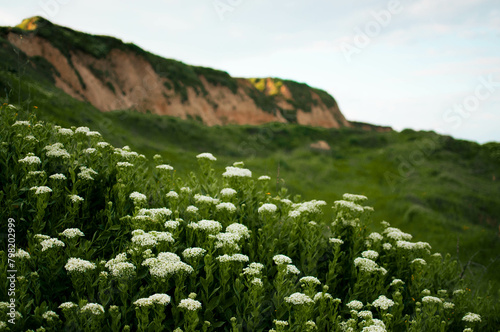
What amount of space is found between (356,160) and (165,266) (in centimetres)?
3657

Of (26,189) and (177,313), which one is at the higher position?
(26,189)

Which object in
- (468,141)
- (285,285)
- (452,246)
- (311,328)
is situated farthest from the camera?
(468,141)

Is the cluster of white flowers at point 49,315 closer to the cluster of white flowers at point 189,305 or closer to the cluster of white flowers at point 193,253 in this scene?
the cluster of white flowers at point 189,305

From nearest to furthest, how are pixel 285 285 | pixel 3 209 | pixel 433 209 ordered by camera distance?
pixel 285 285 < pixel 3 209 < pixel 433 209

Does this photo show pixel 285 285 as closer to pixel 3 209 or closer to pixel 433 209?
pixel 3 209

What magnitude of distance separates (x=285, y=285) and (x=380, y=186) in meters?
26.9

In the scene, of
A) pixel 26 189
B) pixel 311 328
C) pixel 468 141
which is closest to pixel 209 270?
pixel 311 328

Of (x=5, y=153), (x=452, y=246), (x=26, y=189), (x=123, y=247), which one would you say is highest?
(x=5, y=153)

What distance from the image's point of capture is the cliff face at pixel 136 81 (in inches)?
1246

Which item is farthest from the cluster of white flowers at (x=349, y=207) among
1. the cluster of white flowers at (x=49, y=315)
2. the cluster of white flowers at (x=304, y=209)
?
the cluster of white flowers at (x=49, y=315)

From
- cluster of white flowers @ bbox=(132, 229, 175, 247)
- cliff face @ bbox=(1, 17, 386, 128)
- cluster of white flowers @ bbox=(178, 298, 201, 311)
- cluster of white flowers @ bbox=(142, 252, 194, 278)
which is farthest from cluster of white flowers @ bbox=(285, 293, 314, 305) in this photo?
cliff face @ bbox=(1, 17, 386, 128)

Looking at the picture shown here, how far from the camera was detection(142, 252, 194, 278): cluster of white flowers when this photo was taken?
3699mm

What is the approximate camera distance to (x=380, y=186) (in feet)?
95.2

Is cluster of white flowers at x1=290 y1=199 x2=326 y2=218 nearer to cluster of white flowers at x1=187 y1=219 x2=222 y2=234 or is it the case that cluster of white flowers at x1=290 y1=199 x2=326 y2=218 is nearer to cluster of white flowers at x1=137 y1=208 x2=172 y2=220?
cluster of white flowers at x1=187 y1=219 x2=222 y2=234
